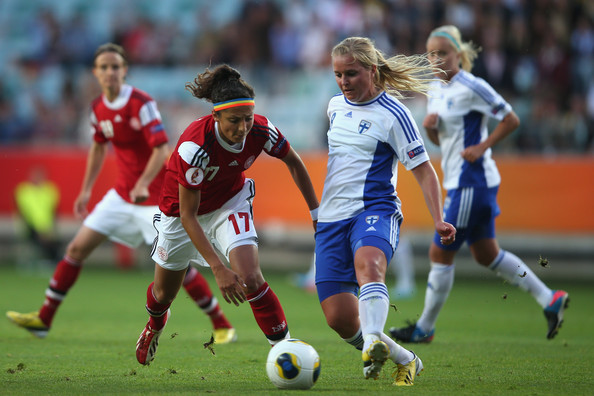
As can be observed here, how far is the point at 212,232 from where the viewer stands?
230 inches

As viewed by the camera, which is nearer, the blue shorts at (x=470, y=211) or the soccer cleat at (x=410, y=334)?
the blue shorts at (x=470, y=211)

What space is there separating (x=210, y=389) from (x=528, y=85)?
10452 mm

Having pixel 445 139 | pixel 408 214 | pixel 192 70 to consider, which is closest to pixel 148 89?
pixel 192 70

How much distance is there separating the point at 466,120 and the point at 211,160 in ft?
9.72

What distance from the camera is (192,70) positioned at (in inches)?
670

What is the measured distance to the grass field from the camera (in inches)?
210

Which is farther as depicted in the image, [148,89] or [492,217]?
[148,89]

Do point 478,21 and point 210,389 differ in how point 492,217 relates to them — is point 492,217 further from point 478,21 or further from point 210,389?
point 478,21

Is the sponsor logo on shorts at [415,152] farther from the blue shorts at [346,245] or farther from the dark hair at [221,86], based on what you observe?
the dark hair at [221,86]

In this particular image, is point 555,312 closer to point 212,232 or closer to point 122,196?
point 212,232

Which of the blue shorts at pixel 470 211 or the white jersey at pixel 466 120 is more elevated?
the white jersey at pixel 466 120

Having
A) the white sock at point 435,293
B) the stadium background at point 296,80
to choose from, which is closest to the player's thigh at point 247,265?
the white sock at point 435,293

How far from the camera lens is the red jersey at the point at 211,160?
17.3ft

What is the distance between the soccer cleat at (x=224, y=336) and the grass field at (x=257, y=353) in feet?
0.31
